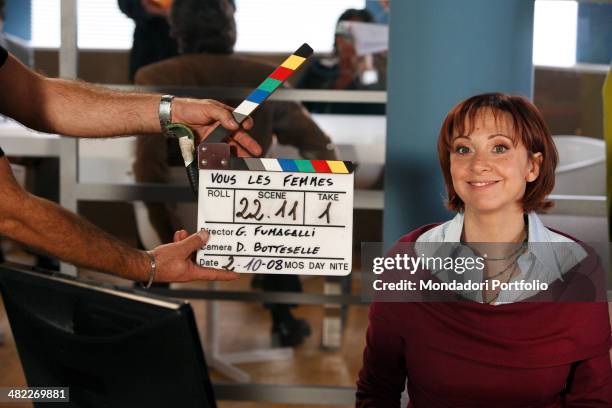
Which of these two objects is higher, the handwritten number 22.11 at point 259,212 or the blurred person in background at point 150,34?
the blurred person in background at point 150,34

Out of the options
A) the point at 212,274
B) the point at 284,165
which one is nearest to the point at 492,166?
the point at 284,165

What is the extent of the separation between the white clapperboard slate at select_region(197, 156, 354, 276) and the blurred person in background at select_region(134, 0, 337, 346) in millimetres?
1884

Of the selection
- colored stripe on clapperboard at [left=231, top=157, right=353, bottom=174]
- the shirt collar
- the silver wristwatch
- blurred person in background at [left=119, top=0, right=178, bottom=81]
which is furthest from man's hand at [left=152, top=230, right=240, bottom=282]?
blurred person in background at [left=119, top=0, right=178, bottom=81]

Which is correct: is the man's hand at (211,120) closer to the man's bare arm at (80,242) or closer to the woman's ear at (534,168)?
the man's bare arm at (80,242)

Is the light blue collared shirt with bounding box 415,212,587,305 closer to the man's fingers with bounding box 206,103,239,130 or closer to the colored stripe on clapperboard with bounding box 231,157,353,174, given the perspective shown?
the colored stripe on clapperboard with bounding box 231,157,353,174

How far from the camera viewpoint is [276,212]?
1393 millimetres

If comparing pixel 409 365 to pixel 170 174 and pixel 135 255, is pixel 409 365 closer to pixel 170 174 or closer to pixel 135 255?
pixel 135 255

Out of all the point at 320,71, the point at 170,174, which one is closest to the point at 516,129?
the point at 320,71

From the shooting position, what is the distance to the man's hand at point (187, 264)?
4.63ft

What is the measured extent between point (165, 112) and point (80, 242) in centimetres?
38

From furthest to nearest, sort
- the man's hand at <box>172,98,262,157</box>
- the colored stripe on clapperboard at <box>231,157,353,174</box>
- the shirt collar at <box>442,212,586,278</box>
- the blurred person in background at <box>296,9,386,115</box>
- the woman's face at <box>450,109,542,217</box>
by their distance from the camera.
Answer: the blurred person in background at <box>296,9,386,115</box> < the woman's face at <box>450,109,542,217</box> < the shirt collar at <box>442,212,586,278</box> < the man's hand at <box>172,98,262,157</box> < the colored stripe on clapperboard at <box>231,157,353,174</box>

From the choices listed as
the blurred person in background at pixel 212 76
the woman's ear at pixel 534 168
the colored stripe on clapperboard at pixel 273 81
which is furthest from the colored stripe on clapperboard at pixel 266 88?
the blurred person in background at pixel 212 76

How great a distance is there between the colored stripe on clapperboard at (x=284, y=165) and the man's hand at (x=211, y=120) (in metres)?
0.09

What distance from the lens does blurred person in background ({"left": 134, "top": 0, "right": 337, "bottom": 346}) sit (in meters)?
3.27
